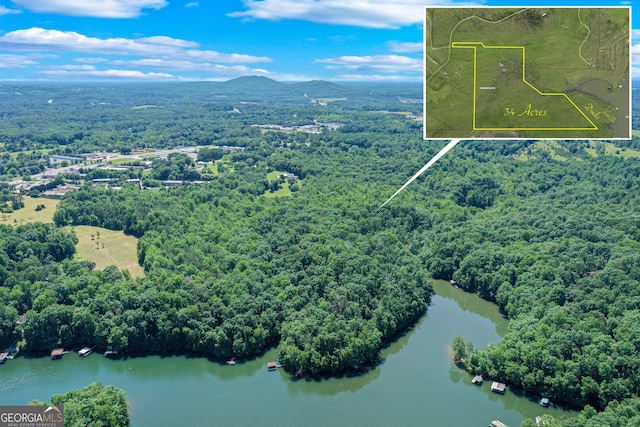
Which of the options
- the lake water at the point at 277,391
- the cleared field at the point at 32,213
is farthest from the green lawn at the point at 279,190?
the lake water at the point at 277,391

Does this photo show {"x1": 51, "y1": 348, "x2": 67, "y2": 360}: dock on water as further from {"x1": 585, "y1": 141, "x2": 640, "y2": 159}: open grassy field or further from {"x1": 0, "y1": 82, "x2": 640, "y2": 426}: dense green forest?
{"x1": 585, "y1": 141, "x2": 640, "y2": 159}: open grassy field

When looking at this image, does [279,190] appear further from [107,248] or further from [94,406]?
[94,406]

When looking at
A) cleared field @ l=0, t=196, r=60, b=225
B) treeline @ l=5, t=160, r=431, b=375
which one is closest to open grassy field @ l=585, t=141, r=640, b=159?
treeline @ l=5, t=160, r=431, b=375

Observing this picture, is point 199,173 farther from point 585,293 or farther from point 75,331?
point 585,293

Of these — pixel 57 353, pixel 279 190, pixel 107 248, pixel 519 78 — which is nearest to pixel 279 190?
pixel 279 190

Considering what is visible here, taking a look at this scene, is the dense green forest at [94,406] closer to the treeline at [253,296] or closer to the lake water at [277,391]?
the lake water at [277,391]
